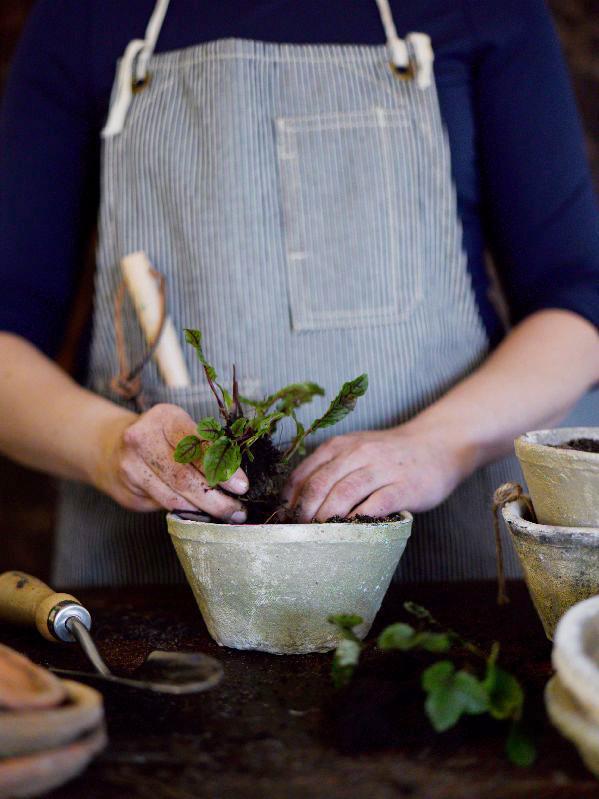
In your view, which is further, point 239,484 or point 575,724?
point 239,484

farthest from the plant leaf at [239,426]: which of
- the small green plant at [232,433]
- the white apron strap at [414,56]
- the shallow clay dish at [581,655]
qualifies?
the white apron strap at [414,56]

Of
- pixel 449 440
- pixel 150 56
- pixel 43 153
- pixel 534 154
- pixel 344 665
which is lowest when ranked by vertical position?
pixel 449 440

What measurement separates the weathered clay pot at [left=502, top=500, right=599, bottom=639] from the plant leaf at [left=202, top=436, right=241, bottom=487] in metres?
0.24

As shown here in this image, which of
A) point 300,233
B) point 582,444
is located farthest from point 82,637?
point 300,233

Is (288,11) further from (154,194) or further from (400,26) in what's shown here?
(154,194)

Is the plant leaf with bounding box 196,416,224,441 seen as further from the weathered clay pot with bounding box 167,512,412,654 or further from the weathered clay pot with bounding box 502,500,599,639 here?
the weathered clay pot with bounding box 502,500,599,639

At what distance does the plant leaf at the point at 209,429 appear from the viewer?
74cm

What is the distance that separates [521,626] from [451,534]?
0.38 m

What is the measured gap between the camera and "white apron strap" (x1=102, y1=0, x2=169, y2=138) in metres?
1.24

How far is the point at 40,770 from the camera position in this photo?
18.8 inches

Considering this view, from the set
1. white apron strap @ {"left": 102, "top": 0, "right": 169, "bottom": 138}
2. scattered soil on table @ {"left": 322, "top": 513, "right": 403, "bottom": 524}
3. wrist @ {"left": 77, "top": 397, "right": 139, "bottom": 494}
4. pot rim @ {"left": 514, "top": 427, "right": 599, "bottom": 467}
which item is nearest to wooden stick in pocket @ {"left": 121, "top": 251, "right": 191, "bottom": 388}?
wrist @ {"left": 77, "top": 397, "right": 139, "bottom": 494}

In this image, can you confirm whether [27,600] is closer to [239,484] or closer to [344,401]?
[239,484]

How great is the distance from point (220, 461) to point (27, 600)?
0.80 ft

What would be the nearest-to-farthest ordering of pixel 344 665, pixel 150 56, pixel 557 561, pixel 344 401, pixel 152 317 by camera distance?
pixel 344 665, pixel 557 561, pixel 344 401, pixel 152 317, pixel 150 56
